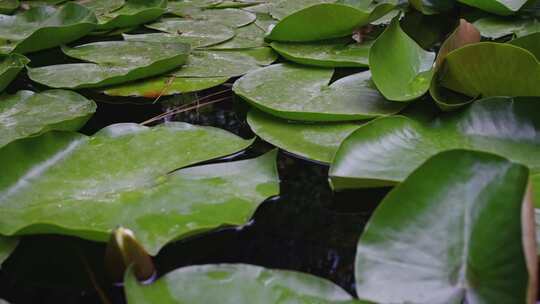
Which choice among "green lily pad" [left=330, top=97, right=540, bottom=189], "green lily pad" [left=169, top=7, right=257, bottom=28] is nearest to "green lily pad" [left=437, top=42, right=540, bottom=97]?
"green lily pad" [left=330, top=97, right=540, bottom=189]

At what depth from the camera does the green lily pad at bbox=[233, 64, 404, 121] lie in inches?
30.1

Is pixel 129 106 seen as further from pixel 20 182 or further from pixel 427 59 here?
pixel 427 59

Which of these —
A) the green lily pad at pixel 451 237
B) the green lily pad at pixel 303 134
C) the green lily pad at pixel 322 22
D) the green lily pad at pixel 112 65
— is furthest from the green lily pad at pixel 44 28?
the green lily pad at pixel 451 237

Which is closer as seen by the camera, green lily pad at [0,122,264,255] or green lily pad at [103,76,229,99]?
green lily pad at [0,122,264,255]

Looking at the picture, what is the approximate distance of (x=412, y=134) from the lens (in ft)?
2.29

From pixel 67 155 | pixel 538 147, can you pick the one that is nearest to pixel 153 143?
pixel 67 155

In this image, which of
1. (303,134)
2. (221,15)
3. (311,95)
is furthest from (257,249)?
(221,15)

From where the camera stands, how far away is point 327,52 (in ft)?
3.40

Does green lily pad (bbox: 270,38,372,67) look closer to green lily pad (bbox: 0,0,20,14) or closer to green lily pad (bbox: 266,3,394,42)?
green lily pad (bbox: 266,3,394,42)

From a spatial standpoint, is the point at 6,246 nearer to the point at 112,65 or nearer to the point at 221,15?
the point at 112,65

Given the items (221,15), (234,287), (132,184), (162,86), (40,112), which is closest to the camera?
(234,287)

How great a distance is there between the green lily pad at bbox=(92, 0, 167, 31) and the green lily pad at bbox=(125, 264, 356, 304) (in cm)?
96

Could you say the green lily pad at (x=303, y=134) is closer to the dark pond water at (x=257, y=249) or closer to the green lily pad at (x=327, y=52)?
the dark pond water at (x=257, y=249)

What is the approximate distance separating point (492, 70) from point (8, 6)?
4.48 feet
